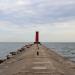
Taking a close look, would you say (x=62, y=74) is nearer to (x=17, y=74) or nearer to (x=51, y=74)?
(x=51, y=74)

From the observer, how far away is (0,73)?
52.7 ft

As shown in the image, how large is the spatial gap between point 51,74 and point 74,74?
1736 mm

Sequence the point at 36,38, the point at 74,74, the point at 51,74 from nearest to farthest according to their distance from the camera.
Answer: the point at 51,74
the point at 74,74
the point at 36,38

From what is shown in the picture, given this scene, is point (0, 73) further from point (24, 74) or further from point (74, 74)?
point (74, 74)

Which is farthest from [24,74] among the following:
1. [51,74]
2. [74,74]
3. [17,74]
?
[74,74]

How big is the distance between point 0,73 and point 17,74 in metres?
1.75

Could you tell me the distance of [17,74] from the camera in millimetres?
14750

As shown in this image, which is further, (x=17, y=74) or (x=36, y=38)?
(x=36, y=38)

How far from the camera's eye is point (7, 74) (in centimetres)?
1524

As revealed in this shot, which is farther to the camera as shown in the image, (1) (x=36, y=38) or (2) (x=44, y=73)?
(1) (x=36, y=38)

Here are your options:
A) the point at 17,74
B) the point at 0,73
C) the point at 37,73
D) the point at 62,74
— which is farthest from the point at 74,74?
the point at 0,73

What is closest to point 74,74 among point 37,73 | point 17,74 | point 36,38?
point 37,73

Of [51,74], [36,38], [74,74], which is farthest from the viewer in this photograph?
[36,38]

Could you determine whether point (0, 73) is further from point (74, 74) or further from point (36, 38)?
point (36, 38)
